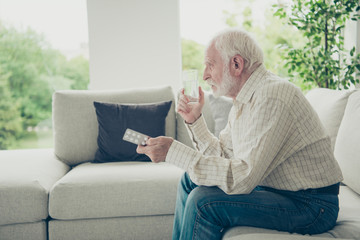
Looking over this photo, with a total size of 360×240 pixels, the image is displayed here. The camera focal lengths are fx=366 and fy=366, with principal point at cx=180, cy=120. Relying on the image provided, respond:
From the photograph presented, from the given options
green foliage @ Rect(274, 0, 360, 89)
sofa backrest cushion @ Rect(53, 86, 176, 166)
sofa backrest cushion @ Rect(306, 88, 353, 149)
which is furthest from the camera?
green foliage @ Rect(274, 0, 360, 89)

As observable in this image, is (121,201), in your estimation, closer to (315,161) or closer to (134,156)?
(134,156)

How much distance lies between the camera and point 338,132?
1.74 meters

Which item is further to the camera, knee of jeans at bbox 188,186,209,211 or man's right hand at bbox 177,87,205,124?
man's right hand at bbox 177,87,205,124

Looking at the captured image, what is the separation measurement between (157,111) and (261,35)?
6.64 feet

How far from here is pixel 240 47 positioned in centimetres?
135

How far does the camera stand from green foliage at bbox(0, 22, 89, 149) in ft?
11.9

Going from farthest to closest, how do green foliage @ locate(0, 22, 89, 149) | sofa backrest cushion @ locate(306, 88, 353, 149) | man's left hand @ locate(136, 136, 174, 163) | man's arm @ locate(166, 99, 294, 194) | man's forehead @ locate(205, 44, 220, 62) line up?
green foliage @ locate(0, 22, 89, 149), sofa backrest cushion @ locate(306, 88, 353, 149), man's forehead @ locate(205, 44, 220, 62), man's left hand @ locate(136, 136, 174, 163), man's arm @ locate(166, 99, 294, 194)

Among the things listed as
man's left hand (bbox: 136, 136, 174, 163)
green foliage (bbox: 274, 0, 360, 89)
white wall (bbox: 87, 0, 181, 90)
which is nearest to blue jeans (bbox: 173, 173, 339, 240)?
man's left hand (bbox: 136, 136, 174, 163)

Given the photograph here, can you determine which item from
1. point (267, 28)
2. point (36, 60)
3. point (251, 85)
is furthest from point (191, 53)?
point (251, 85)

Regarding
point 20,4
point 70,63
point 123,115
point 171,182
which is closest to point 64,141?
point 123,115

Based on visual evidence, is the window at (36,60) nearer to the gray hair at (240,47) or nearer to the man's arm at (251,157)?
the gray hair at (240,47)

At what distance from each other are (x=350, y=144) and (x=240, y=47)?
2.21 feet

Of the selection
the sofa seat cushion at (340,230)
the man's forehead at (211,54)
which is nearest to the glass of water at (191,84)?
the man's forehead at (211,54)

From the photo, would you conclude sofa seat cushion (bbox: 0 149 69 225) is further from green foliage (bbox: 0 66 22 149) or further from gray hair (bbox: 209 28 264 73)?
green foliage (bbox: 0 66 22 149)
